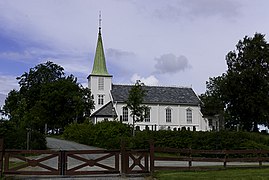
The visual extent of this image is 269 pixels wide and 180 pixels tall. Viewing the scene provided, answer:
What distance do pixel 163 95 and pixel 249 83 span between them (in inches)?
967

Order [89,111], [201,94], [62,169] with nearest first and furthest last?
[62,169] → [89,111] → [201,94]

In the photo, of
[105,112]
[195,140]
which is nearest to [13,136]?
[195,140]

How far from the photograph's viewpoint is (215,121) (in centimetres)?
8256

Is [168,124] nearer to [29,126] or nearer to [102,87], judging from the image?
[102,87]

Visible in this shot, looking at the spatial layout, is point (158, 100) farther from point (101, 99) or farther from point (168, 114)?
point (101, 99)

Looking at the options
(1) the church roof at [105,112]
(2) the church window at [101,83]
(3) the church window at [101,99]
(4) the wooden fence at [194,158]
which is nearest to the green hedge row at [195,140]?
(4) the wooden fence at [194,158]

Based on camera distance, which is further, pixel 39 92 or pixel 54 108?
pixel 39 92

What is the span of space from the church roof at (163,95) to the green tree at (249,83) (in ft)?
59.3

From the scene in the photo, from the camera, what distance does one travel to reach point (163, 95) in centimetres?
8119

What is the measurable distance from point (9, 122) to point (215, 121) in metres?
56.5

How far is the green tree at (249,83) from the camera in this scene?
191 ft

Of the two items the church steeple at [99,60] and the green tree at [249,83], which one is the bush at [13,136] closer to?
the green tree at [249,83]

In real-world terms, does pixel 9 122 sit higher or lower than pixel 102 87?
lower

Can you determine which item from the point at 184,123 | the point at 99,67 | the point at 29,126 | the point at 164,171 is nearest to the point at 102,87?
the point at 99,67
